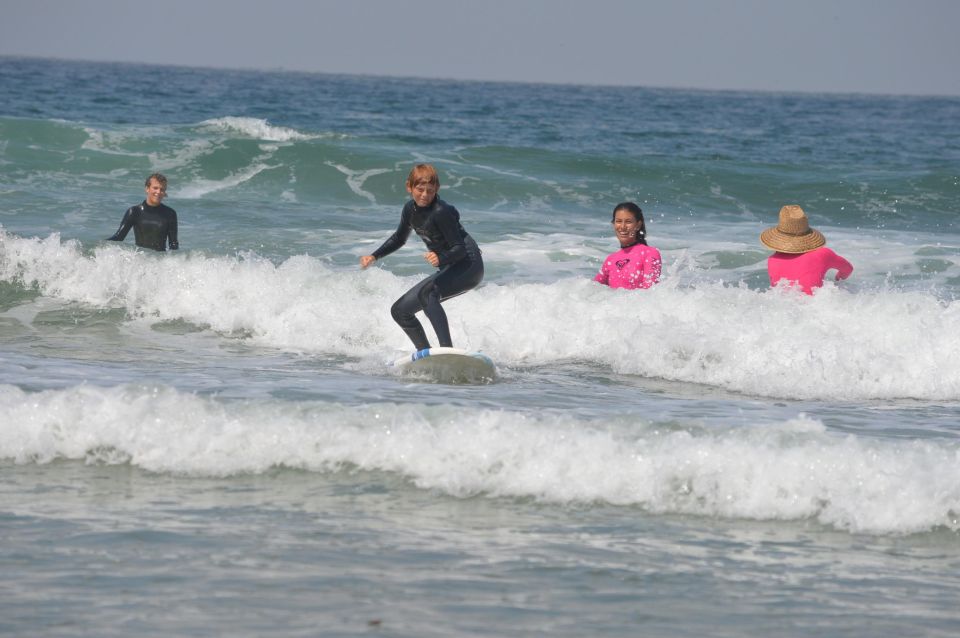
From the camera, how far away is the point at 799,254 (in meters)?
10.4

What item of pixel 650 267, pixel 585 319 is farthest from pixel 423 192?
pixel 585 319

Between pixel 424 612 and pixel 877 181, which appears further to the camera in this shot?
pixel 877 181

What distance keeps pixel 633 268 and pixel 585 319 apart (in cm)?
115

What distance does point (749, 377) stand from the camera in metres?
9.99

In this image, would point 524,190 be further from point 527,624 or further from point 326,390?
point 527,624

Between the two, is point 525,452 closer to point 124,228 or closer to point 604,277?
point 604,277

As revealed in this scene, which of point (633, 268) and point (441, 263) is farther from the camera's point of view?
point (633, 268)

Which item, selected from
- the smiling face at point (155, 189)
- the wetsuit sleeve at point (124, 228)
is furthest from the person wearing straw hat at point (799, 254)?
the wetsuit sleeve at point (124, 228)

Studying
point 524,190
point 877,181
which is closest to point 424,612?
point 524,190

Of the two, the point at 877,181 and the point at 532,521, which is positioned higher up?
the point at 877,181

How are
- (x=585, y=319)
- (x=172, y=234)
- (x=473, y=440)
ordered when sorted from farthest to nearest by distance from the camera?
(x=172, y=234)
(x=585, y=319)
(x=473, y=440)

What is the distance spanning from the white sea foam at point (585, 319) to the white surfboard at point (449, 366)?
1435 millimetres

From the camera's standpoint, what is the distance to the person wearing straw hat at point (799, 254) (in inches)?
399

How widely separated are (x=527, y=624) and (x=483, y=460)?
2.00 metres
